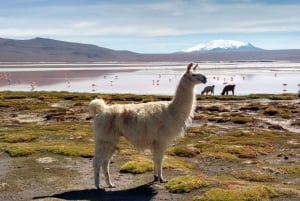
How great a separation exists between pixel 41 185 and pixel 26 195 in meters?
1.12

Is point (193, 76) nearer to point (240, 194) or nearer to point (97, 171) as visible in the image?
point (240, 194)

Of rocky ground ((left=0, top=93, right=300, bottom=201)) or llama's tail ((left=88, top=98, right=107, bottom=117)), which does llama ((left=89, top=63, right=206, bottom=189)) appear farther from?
rocky ground ((left=0, top=93, right=300, bottom=201))

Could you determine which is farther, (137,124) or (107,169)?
(107,169)

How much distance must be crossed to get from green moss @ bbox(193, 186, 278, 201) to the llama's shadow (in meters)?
1.47

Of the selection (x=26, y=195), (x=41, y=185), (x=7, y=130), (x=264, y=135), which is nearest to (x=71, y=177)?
(x=41, y=185)

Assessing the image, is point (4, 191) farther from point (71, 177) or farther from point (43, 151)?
point (43, 151)

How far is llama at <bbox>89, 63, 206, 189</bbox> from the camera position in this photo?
13883mm

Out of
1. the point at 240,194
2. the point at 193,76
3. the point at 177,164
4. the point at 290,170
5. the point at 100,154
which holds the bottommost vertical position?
the point at 290,170

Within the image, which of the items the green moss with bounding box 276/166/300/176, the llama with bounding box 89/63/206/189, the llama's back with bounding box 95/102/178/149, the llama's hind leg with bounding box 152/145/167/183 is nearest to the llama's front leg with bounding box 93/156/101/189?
the llama with bounding box 89/63/206/189

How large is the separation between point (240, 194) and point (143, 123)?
343 centimetres

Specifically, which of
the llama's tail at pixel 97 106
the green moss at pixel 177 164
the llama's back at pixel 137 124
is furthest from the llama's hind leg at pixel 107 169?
the green moss at pixel 177 164

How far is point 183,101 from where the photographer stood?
14211mm

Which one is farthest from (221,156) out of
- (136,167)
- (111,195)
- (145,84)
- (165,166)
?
(145,84)

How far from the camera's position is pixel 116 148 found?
1415cm
